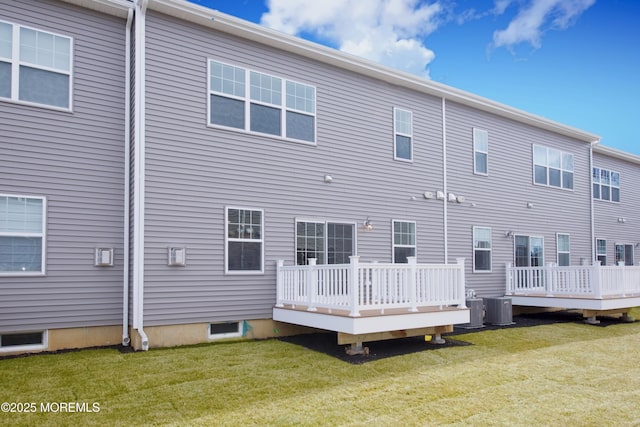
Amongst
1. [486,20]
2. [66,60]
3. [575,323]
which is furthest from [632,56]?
[66,60]

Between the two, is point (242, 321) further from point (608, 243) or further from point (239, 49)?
point (608, 243)

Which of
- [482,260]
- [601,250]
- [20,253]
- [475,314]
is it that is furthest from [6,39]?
[601,250]

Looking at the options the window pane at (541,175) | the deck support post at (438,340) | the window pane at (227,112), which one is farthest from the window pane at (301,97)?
the window pane at (541,175)

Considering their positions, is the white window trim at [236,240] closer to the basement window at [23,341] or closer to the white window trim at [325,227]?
the white window trim at [325,227]

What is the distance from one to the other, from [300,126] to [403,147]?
3.13 meters

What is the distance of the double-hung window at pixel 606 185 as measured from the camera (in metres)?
17.7

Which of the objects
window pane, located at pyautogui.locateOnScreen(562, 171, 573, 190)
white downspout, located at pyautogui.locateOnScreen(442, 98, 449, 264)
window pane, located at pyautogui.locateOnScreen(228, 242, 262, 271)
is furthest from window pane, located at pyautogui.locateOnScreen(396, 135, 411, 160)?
window pane, located at pyautogui.locateOnScreen(562, 171, 573, 190)

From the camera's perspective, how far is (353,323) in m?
7.17

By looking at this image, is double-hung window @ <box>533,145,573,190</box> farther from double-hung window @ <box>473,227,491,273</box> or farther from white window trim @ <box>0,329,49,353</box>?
white window trim @ <box>0,329,49,353</box>

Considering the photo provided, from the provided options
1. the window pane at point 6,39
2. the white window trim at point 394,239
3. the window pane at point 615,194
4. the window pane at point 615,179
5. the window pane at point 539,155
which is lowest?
the white window trim at point 394,239

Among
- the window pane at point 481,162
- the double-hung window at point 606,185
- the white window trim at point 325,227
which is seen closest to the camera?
the white window trim at point 325,227

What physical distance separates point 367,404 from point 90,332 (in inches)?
200

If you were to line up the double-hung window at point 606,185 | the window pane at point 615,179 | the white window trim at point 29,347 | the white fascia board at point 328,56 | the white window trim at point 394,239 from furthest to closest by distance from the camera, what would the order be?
the window pane at point 615,179 → the double-hung window at point 606,185 → the white window trim at point 394,239 → the white fascia board at point 328,56 → the white window trim at point 29,347

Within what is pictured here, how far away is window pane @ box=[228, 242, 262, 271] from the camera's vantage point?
8984 mm
